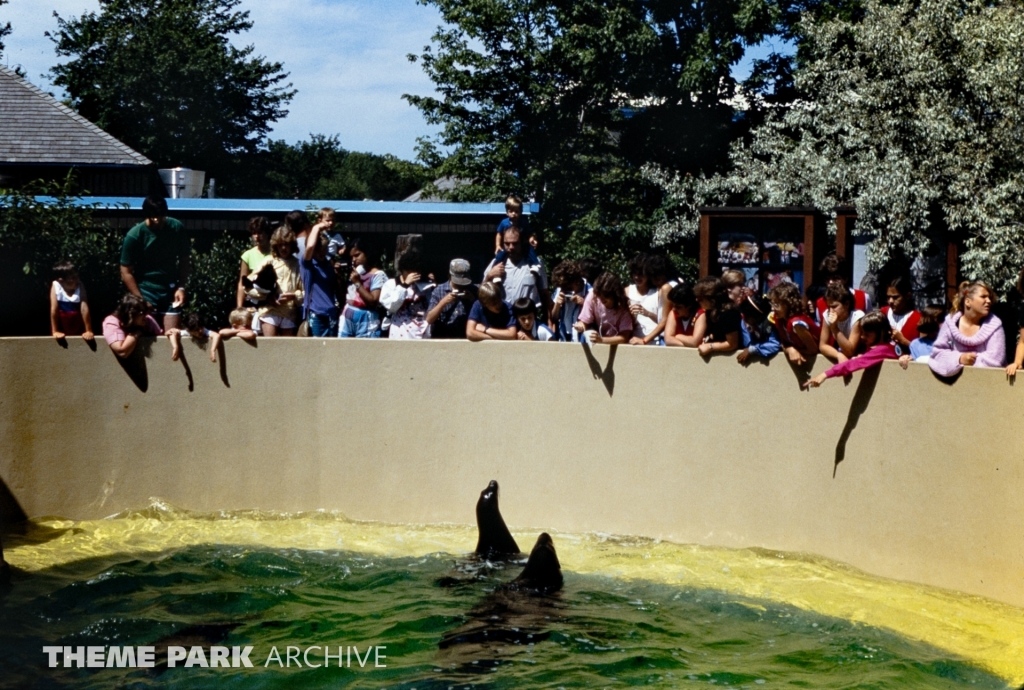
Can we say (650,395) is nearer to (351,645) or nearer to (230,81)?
(351,645)

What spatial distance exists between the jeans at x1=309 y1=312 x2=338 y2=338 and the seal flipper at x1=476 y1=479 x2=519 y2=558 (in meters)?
2.31

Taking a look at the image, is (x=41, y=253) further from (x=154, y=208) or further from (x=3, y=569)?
(x=3, y=569)

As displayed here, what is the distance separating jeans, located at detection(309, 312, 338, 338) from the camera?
10.2 m

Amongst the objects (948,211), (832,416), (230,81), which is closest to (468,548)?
(832,416)

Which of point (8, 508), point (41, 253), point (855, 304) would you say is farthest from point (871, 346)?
point (41, 253)

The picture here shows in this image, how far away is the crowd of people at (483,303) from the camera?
876 cm

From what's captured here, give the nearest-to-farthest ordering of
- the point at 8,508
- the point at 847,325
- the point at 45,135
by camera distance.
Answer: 1. the point at 847,325
2. the point at 8,508
3. the point at 45,135

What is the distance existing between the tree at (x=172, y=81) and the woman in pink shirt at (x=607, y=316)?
37.4 meters

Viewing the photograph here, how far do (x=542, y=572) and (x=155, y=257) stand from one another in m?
4.56

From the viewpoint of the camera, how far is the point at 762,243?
17.5m

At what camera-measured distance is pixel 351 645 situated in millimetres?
7512

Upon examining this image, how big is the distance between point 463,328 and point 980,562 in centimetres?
458

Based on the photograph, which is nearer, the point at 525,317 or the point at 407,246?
the point at 525,317

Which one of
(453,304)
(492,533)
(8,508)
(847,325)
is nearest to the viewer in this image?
(847,325)
